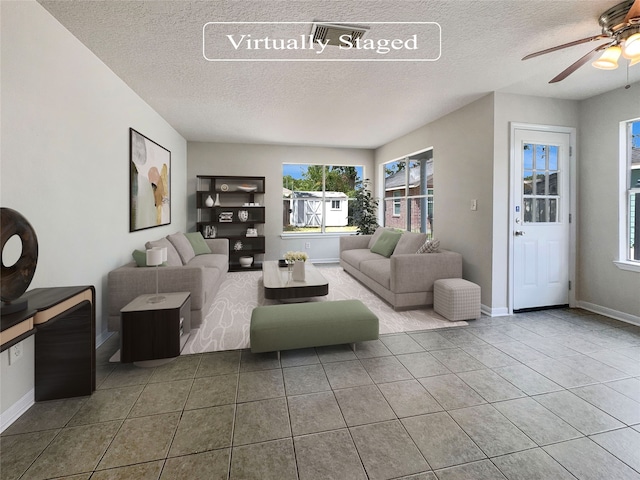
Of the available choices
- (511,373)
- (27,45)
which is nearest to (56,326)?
(27,45)

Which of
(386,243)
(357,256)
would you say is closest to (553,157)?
(386,243)

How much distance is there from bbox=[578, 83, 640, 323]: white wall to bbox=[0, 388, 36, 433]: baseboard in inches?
218

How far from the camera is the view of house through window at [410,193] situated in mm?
5338

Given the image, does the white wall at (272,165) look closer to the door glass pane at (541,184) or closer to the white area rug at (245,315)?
the white area rug at (245,315)

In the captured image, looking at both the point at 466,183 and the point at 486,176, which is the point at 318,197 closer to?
the point at 466,183

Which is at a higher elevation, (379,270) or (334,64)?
(334,64)

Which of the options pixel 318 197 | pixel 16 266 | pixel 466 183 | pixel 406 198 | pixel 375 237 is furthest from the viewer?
pixel 318 197

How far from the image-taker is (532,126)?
12.0 ft

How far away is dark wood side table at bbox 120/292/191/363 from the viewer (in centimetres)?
228

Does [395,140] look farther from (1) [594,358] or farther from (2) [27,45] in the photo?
(2) [27,45]

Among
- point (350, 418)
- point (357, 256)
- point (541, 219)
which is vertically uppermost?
point (541, 219)

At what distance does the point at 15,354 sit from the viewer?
5.93 ft

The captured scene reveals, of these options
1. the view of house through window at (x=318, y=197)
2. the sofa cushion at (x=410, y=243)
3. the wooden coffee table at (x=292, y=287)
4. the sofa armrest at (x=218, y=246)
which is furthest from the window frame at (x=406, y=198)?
the sofa armrest at (x=218, y=246)

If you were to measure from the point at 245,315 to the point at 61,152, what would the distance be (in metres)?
2.29
